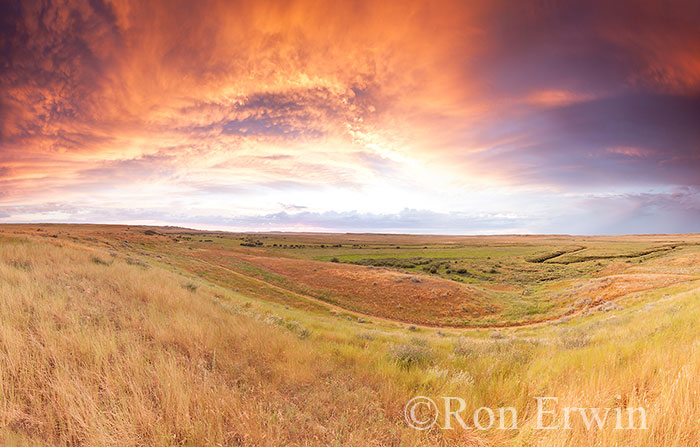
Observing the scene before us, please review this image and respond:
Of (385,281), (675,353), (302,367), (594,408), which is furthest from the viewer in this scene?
(385,281)

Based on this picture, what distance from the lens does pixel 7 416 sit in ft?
8.55

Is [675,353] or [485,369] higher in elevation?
[675,353]

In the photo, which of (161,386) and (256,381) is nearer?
(161,386)

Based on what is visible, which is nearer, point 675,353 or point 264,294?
point 675,353

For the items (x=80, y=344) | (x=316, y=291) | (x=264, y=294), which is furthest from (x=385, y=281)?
(x=80, y=344)

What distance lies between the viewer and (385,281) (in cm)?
3139

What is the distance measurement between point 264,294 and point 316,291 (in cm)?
674

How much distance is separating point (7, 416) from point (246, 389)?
2341 millimetres

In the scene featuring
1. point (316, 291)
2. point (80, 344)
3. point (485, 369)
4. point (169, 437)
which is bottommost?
point (316, 291)

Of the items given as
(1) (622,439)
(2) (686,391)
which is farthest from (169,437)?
(2) (686,391)

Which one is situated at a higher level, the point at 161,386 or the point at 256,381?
the point at 161,386

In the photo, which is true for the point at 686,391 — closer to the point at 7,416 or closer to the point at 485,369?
the point at 485,369

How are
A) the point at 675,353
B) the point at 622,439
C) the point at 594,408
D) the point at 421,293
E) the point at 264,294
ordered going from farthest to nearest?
the point at 421,293 → the point at 264,294 → the point at 675,353 → the point at 594,408 → the point at 622,439

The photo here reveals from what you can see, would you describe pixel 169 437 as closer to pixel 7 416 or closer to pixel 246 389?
pixel 246 389
